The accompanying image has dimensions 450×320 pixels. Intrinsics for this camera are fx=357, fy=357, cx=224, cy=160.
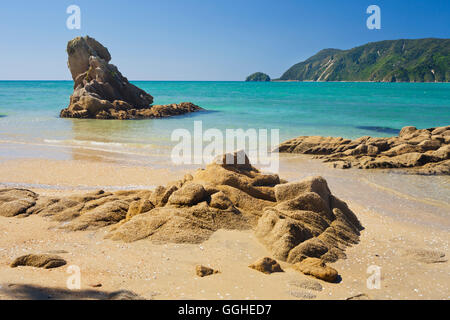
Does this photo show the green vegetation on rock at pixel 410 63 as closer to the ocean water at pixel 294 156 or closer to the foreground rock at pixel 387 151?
the ocean water at pixel 294 156

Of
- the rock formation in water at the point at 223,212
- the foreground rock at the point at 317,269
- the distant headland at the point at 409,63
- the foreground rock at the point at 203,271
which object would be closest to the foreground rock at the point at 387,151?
→ the rock formation in water at the point at 223,212

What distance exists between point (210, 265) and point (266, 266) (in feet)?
2.70

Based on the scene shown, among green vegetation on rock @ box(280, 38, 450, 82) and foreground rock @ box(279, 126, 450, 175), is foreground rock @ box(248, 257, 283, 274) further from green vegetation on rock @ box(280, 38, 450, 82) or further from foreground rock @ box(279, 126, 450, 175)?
green vegetation on rock @ box(280, 38, 450, 82)

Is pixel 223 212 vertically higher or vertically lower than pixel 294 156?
lower

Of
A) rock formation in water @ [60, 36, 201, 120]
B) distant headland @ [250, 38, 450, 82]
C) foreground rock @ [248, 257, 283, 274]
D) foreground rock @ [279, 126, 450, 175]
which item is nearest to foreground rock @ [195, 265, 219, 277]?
A: foreground rock @ [248, 257, 283, 274]

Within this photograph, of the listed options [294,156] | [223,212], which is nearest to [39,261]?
[223,212]

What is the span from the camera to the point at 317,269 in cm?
509

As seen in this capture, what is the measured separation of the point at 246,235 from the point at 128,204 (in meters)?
2.71

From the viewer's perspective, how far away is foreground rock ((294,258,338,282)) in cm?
497

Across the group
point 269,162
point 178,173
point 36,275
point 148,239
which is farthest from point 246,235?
point 269,162

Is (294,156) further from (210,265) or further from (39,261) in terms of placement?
(39,261)

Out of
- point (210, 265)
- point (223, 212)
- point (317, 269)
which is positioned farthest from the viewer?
point (223, 212)

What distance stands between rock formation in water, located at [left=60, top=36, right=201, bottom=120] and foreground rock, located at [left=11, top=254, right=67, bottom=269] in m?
26.7

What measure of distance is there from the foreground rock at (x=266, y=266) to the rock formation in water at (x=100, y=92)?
27.5 m
